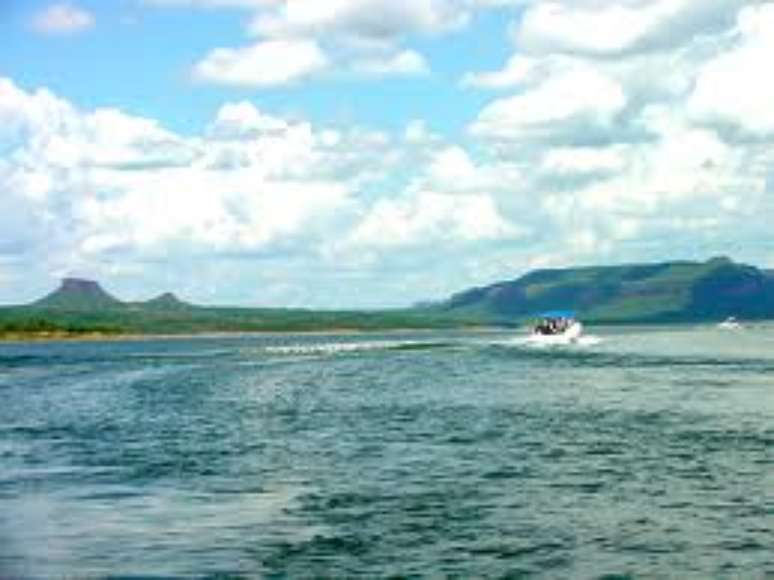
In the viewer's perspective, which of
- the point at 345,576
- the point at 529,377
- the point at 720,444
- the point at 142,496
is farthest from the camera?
the point at 529,377

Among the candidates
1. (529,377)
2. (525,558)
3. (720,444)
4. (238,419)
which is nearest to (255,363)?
(529,377)

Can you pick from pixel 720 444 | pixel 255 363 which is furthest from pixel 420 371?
pixel 720 444

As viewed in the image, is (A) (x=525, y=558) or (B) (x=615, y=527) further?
(B) (x=615, y=527)

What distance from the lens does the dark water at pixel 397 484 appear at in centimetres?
3388

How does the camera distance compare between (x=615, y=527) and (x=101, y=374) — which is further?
(x=101, y=374)

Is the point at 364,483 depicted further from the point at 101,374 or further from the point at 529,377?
the point at 101,374

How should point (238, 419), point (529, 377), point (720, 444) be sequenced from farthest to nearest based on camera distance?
1. point (529, 377)
2. point (238, 419)
3. point (720, 444)

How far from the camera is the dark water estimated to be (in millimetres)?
33875

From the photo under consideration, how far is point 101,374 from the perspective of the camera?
A: 145875 millimetres

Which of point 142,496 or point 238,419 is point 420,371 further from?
point 142,496

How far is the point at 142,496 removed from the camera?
148 ft

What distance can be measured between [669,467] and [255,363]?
118453mm

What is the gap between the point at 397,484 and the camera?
4750cm

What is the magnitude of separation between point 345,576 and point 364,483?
52.4 ft
